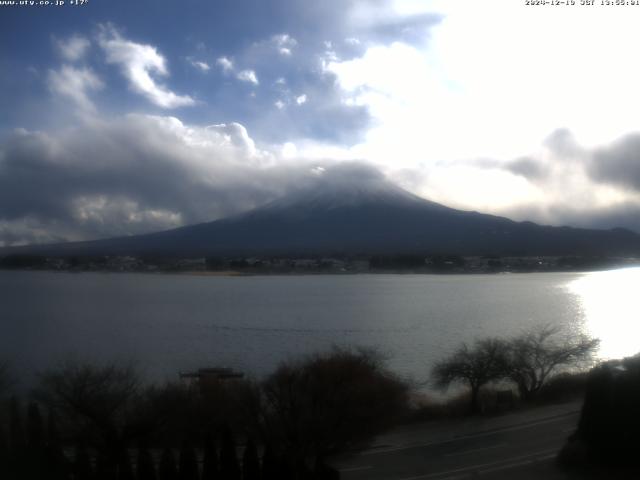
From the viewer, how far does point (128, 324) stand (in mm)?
17641

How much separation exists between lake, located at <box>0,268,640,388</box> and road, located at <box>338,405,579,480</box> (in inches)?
127

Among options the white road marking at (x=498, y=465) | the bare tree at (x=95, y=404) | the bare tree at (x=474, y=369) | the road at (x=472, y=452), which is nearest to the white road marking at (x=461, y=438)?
the road at (x=472, y=452)

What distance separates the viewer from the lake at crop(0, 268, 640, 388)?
1197 centimetres

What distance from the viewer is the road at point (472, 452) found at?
16.4 feet

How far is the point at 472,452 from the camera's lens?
18.6 ft

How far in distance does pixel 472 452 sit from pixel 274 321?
41.1ft

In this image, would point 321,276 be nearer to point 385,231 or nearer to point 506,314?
point 385,231

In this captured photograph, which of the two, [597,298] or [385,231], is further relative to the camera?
[385,231]

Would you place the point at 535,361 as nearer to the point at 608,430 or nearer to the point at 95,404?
the point at 608,430

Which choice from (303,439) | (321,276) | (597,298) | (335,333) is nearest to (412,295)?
(597,298)

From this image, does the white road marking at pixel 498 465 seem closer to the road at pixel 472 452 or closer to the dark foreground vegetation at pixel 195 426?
the road at pixel 472 452

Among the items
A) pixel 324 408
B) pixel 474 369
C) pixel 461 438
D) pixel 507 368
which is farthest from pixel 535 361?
pixel 324 408

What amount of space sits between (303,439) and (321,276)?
36.6 m

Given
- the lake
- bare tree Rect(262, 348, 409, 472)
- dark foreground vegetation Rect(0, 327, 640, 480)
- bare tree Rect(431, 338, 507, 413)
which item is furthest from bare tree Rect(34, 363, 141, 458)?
bare tree Rect(431, 338, 507, 413)
